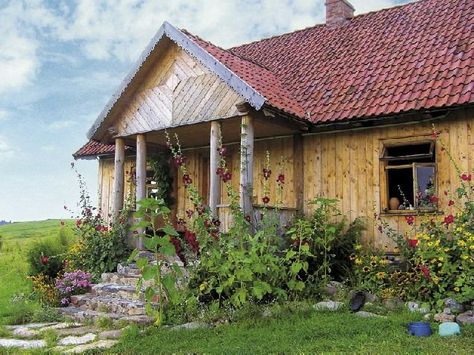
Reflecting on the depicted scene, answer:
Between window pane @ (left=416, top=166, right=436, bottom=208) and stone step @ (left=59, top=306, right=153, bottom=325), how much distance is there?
543 centimetres

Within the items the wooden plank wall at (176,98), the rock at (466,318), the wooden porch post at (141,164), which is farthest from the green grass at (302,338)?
the wooden porch post at (141,164)

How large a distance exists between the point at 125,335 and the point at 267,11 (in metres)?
7.97

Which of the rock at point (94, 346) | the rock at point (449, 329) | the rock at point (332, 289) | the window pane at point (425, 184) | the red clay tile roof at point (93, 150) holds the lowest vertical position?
the rock at point (94, 346)

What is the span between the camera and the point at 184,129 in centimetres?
1225

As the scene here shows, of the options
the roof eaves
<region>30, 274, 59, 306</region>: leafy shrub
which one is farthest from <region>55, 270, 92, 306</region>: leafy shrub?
the roof eaves

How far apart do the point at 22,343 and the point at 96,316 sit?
158cm

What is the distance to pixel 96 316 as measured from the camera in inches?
366

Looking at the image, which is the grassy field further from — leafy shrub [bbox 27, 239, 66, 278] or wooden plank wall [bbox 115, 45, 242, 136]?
wooden plank wall [bbox 115, 45, 242, 136]

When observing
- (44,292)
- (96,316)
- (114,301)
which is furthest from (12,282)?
(96,316)

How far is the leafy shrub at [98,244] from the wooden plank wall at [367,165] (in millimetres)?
4253

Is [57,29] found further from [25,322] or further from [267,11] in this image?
[25,322]

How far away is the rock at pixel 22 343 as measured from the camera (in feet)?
25.0

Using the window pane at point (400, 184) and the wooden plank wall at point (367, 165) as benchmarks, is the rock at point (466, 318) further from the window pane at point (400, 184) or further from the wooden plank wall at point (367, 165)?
the window pane at point (400, 184)

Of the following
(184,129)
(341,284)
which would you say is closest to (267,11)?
(184,129)
